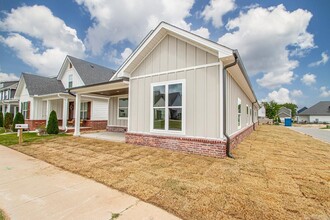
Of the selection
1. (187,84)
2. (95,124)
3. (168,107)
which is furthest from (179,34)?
(95,124)

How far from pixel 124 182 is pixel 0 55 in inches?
1007

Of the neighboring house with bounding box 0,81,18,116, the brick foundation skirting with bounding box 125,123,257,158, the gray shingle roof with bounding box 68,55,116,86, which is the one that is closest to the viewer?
the brick foundation skirting with bounding box 125,123,257,158

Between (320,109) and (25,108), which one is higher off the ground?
(320,109)

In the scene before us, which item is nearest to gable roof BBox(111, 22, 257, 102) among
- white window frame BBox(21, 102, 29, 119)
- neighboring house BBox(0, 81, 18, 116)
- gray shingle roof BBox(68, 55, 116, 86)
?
gray shingle roof BBox(68, 55, 116, 86)

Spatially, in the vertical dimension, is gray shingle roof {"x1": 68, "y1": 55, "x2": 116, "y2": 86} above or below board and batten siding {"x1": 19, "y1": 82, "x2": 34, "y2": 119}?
above

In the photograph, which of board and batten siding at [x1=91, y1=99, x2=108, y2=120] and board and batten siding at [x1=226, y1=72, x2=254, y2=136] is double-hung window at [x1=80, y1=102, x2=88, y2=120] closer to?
board and batten siding at [x1=91, y1=99, x2=108, y2=120]

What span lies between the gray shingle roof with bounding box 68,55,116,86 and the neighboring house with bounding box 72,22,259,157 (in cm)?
1056

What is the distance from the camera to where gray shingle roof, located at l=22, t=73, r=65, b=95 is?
51.4 ft

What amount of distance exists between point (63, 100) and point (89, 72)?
→ 5059 mm

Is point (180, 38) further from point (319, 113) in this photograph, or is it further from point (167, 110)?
point (319, 113)

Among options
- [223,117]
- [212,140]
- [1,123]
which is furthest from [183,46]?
[1,123]

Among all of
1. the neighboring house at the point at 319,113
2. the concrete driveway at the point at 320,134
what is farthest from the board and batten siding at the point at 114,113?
the neighboring house at the point at 319,113

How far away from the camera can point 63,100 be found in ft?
47.3

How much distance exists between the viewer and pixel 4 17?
1342 centimetres
